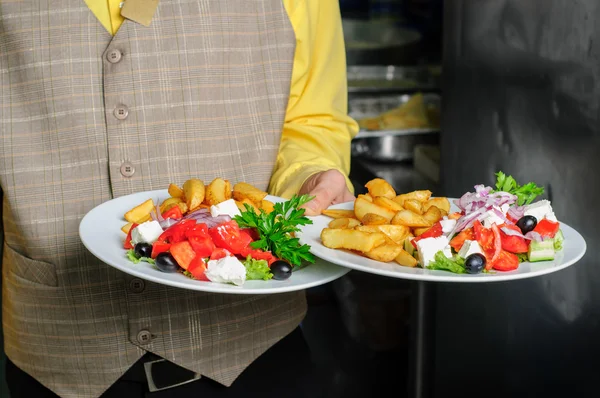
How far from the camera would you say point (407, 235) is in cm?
130

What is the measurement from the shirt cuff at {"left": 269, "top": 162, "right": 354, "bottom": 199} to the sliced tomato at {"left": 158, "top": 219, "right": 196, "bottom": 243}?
336 millimetres

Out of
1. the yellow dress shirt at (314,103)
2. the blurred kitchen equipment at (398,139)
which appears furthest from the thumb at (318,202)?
the blurred kitchen equipment at (398,139)

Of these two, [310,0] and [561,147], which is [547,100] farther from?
[310,0]

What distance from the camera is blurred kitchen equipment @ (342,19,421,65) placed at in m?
3.73

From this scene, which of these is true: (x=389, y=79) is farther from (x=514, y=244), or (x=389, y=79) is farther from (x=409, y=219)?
(x=514, y=244)

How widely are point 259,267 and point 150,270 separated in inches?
6.1

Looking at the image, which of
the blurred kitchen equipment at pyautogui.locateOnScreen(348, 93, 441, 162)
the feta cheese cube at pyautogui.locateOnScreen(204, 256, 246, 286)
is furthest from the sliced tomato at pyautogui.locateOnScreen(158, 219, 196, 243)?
the blurred kitchen equipment at pyautogui.locateOnScreen(348, 93, 441, 162)

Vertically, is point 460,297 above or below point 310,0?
below

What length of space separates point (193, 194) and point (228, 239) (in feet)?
0.49

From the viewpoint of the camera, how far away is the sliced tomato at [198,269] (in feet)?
3.64

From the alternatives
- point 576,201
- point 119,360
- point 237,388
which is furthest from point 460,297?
point 119,360

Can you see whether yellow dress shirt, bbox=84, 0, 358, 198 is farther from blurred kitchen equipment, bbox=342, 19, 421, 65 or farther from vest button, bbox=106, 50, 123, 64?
blurred kitchen equipment, bbox=342, 19, 421, 65

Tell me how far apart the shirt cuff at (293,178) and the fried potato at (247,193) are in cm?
19

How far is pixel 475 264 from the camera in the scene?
1129 millimetres
